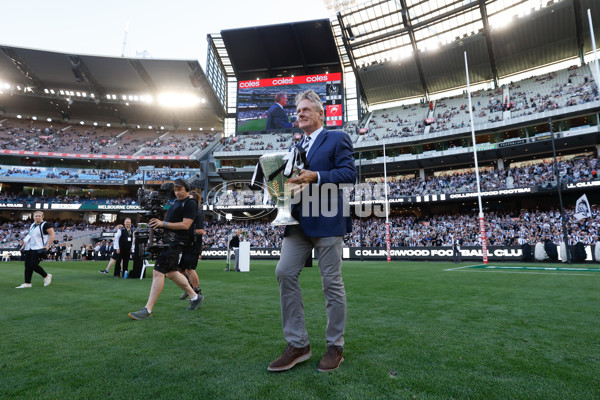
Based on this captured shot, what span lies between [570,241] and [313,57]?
120 ft

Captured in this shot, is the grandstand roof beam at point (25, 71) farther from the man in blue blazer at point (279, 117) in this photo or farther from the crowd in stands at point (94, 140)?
the man in blue blazer at point (279, 117)

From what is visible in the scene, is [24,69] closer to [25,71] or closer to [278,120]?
[25,71]

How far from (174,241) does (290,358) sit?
2706 millimetres

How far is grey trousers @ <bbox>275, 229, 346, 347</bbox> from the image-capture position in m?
2.40

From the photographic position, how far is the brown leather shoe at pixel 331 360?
222cm

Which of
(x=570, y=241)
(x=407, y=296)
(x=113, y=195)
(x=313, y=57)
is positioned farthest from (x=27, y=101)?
(x=570, y=241)

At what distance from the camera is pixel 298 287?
2502mm

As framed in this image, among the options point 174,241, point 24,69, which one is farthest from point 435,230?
point 24,69

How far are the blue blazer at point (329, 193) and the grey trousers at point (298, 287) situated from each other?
97mm

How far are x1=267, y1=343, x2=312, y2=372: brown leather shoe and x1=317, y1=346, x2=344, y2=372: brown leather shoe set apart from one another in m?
0.17

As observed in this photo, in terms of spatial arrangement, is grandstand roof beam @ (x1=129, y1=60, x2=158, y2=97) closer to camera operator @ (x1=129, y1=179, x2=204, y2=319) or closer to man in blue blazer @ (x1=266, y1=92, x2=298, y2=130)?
man in blue blazer @ (x1=266, y1=92, x2=298, y2=130)

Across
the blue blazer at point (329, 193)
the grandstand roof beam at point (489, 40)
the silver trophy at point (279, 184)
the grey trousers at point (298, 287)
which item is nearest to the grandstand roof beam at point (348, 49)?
the grandstand roof beam at point (489, 40)

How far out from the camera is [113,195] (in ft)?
151

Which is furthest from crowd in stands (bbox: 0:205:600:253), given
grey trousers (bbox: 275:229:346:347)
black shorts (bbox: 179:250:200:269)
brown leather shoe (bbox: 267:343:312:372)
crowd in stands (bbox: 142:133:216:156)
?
brown leather shoe (bbox: 267:343:312:372)
